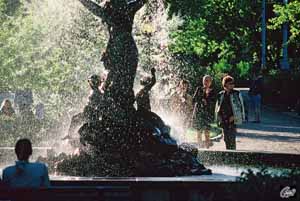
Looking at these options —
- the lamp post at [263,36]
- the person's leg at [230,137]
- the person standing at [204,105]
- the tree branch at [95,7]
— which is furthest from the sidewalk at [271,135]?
the lamp post at [263,36]

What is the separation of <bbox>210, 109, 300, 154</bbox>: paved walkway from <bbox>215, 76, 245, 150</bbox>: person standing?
256cm

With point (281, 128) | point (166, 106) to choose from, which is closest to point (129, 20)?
point (166, 106)

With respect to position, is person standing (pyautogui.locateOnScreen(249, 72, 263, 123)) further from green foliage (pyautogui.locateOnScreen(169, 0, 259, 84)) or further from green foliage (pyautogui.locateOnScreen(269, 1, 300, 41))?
green foliage (pyautogui.locateOnScreen(169, 0, 259, 84))

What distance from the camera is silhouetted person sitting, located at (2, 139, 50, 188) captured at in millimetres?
8289

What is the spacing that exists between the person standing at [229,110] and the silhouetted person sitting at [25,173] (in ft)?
24.0

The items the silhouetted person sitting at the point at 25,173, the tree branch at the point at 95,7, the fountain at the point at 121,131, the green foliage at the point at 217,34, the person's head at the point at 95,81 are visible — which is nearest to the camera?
the silhouetted person sitting at the point at 25,173

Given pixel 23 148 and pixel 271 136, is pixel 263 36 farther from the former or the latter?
pixel 23 148

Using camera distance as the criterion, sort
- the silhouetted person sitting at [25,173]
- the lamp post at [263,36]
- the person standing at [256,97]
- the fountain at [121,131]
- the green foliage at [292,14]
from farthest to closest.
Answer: the lamp post at [263,36] < the green foliage at [292,14] < the person standing at [256,97] < the fountain at [121,131] < the silhouetted person sitting at [25,173]

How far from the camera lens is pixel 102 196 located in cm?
798

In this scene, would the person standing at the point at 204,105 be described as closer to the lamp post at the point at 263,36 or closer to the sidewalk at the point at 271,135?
the sidewalk at the point at 271,135

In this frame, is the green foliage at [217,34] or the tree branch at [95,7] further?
the green foliage at [217,34]

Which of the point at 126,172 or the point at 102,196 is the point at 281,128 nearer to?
the point at 126,172

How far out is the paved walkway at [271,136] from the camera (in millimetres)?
20475

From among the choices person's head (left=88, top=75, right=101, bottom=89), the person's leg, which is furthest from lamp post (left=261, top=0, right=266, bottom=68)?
person's head (left=88, top=75, right=101, bottom=89)
